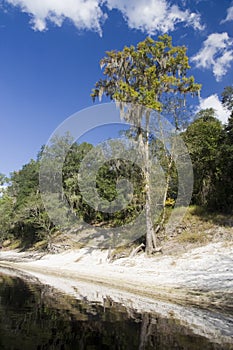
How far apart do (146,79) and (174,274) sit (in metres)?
A: 15.5

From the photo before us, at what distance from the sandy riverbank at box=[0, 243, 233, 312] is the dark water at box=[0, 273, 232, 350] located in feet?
8.66

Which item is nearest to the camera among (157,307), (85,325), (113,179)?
(85,325)

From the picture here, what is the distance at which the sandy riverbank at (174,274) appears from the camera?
40.6ft

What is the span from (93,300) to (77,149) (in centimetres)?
3218

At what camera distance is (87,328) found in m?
9.16

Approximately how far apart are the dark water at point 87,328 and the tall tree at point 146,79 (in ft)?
41.7

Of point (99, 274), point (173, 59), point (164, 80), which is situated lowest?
point (99, 274)

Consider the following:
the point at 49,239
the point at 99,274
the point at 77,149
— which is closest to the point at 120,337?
the point at 99,274

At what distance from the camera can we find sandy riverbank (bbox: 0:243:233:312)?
12.4 meters

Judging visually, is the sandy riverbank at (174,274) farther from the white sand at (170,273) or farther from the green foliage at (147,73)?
the green foliage at (147,73)

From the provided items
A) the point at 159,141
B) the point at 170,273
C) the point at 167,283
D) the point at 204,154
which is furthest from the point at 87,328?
the point at 204,154

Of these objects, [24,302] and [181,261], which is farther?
[181,261]

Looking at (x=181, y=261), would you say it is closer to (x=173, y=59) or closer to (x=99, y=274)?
(x=99, y=274)

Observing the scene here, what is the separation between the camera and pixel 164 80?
24094 millimetres
